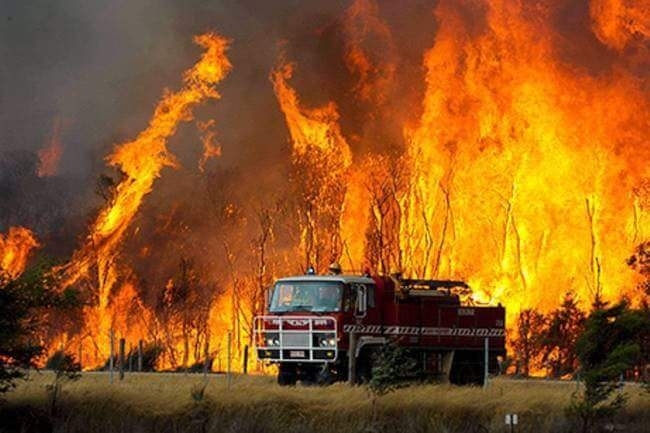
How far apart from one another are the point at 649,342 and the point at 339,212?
40.0 m

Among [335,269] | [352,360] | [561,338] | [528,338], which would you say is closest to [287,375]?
[352,360]

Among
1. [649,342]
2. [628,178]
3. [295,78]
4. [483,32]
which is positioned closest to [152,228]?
[295,78]

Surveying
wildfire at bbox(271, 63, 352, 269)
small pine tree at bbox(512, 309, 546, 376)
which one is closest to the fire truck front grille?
small pine tree at bbox(512, 309, 546, 376)

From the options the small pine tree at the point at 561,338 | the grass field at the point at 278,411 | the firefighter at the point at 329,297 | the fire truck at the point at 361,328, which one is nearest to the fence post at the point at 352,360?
the fire truck at the point at 361,328

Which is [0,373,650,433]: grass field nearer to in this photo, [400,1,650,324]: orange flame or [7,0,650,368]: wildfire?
[7,0,650,368]: wildfire

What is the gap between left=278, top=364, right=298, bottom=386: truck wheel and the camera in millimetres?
44575

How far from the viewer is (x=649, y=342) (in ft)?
129

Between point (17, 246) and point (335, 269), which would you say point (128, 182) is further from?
point (335, 269)

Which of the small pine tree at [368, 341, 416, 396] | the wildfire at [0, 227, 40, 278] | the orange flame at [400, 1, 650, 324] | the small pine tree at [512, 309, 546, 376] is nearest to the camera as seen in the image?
the small pine tree at [368, 341, 416, 396]

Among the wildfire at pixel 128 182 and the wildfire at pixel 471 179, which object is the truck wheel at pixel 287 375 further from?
the wildfire at pixel 128 182

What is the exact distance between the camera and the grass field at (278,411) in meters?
33.9

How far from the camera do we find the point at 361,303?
150 ft

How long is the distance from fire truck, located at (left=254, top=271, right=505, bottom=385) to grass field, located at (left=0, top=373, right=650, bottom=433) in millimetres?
5331

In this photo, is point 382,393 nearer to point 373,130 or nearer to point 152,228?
point 373,130
